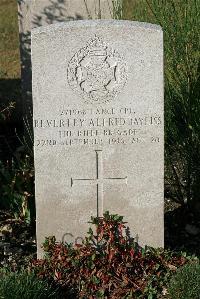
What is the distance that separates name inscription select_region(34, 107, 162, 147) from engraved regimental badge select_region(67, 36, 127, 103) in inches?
4.1

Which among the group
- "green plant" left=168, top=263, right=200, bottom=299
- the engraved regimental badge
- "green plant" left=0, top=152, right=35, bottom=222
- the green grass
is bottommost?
"green plant" left=168, top=263, right=200, bottom=299

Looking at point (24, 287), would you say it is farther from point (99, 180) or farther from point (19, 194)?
point (19, 194)

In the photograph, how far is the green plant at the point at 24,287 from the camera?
371 cm

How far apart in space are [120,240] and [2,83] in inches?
185

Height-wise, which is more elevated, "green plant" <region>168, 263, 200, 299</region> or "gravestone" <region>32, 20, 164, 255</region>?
"gravestone" <region>32, 20, 164, 255</region>

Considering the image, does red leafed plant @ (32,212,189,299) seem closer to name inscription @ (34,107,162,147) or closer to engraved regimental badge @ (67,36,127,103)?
name inscription @ (34,107,162,147)

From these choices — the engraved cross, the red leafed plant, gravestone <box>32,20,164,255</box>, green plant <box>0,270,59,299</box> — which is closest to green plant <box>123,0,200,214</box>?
gravestone <box>32,20,164,255</box>

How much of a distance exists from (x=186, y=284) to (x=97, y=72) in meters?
1.36

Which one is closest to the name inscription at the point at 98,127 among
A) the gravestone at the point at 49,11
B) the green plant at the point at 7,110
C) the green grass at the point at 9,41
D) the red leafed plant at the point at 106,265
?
the red leafed plant at the point at 106,265

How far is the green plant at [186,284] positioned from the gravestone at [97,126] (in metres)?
A: 0.43

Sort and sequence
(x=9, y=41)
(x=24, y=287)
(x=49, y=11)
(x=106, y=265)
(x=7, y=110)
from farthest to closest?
(x=9, y=41) → (x=7, y=110) → (x=49, y=11) → (x=106, y=265) → (x=24, y=287)

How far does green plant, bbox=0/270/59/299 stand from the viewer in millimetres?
3711

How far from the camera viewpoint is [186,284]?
152 inches

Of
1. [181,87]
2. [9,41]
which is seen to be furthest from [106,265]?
[9,41]
